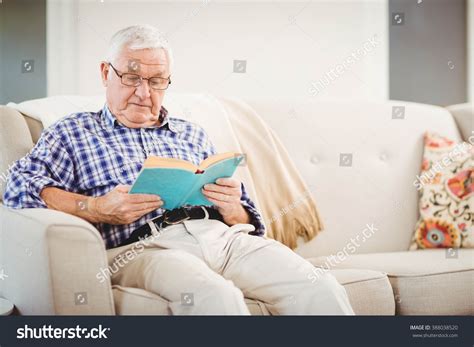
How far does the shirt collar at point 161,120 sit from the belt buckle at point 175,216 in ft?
0.86

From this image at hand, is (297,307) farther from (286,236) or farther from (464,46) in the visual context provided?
(464,46)

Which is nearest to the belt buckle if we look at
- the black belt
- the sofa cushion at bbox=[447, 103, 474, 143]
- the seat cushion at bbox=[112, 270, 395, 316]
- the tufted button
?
the black belt

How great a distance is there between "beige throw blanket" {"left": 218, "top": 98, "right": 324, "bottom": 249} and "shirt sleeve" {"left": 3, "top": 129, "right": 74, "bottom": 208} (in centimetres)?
61

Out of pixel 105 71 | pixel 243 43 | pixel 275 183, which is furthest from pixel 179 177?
pixel 243 43

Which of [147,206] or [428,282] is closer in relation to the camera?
[147,206]

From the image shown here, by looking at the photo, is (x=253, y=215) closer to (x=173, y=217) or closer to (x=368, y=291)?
(x=173, y=217)

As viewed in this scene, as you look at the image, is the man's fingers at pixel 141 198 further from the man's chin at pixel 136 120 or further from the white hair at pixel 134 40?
the white hair at pixel 134 40

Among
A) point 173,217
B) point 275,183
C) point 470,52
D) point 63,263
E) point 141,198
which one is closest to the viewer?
point 63,263

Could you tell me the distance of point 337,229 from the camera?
2.07 metres

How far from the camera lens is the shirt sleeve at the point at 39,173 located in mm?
1507

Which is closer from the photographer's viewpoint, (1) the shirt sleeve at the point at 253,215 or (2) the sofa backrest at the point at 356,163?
(1) the shirt sleeve at the point at 253,215

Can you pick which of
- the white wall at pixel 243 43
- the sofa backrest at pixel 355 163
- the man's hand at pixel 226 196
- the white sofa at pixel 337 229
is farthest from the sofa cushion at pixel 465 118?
the man's hand at pixel 226 196

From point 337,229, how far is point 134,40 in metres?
0.86

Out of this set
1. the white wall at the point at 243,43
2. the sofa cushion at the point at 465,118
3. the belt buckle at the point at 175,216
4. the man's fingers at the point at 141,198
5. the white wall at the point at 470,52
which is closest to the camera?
the man's fingers at the point at 141,198
